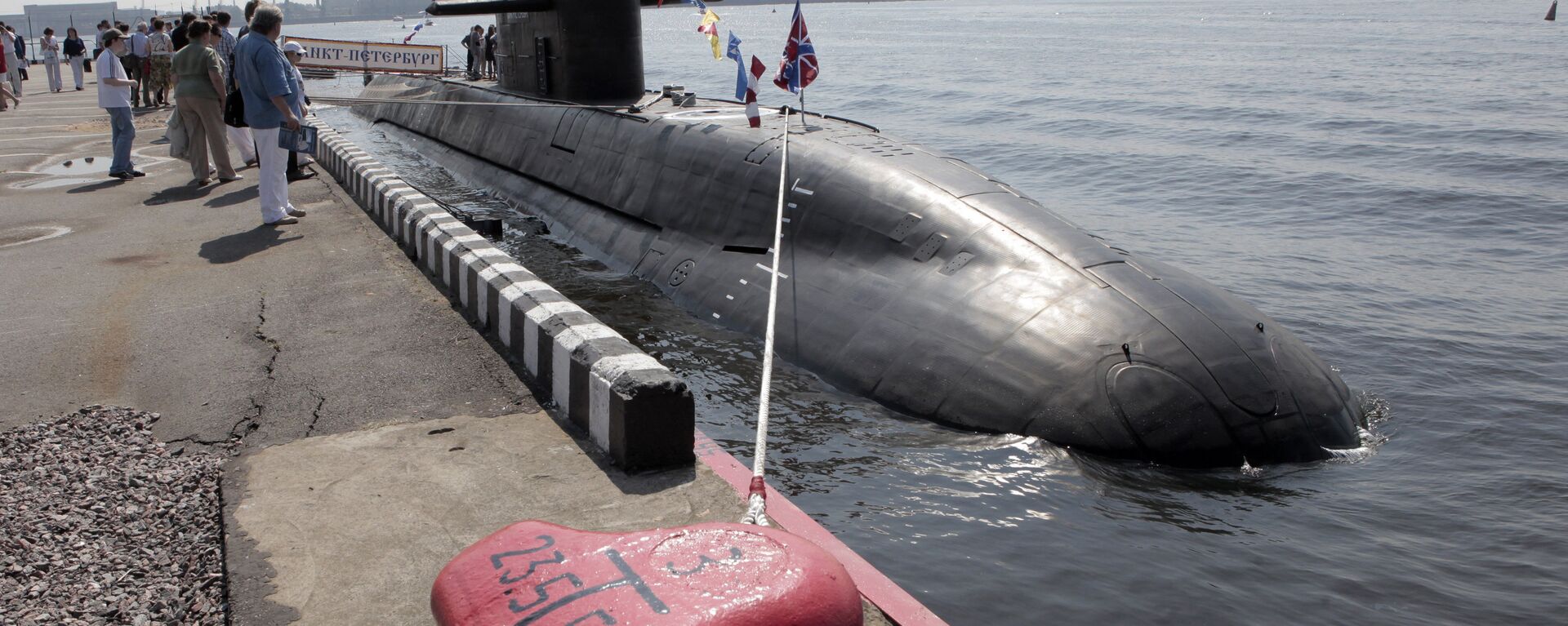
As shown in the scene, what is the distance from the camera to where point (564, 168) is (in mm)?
13742

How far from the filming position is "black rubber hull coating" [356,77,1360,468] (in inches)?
256

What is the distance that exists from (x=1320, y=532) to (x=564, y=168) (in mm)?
10042

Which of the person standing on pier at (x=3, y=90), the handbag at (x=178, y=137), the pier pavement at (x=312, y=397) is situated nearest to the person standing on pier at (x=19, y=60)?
the person standing on pier at (x=3, y=90)

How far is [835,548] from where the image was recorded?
422 centimetres

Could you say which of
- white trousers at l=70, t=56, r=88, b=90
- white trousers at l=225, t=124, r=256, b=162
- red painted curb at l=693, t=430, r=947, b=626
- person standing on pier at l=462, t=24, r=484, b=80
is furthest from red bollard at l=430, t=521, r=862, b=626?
white trousers at l=70, t=56, r=88, b=90

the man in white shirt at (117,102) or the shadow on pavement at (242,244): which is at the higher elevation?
the man in white shirt at (117,102)

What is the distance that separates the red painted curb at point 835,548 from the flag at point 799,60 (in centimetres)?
720

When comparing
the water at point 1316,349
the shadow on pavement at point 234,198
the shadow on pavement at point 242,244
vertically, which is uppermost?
the shadow on pavement at point 242,244

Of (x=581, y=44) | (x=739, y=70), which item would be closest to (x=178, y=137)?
(x=581, y=44)

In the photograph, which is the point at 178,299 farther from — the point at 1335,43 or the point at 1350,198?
the point at 1335,43

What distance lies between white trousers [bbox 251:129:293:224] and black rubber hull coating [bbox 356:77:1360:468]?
3.28 metres

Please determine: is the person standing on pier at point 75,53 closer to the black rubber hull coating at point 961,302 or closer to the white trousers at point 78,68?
the white trousers at point 78,68

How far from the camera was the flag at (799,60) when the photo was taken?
11742mm

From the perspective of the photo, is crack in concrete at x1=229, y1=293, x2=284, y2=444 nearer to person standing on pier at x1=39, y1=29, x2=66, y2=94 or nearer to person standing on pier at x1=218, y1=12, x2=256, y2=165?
person standing on pier at x1=218, y1=12, x2=256, y2=165
